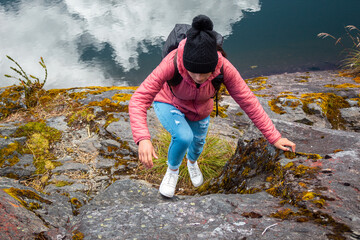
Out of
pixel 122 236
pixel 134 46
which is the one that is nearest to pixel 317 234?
pixel 122 236

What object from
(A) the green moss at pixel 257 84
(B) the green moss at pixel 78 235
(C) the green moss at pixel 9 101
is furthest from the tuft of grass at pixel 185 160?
(C) the green moss at pixel 9 101

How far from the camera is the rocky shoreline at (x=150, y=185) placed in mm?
1796

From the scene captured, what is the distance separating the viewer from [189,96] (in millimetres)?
3074

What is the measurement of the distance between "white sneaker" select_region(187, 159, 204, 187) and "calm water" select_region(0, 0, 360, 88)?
10.2 metres

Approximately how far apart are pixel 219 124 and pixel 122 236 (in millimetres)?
4120

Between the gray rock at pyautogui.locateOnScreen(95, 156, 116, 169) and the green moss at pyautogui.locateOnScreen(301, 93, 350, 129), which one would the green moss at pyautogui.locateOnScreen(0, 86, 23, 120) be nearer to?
the gray rock at pyautogui.locateOnScreen(95, 156, 116, 169)

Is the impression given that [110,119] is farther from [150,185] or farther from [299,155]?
[299,155]

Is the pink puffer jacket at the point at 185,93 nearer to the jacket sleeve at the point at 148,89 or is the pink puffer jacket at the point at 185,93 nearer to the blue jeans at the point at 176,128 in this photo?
the jacket sleeve at the point at 148,89

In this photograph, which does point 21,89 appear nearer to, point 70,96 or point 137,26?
point 70,96

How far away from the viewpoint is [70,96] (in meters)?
6.02

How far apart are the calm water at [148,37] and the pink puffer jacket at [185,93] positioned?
11.0m

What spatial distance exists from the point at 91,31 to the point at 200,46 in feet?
79.8

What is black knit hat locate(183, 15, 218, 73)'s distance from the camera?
248 cm

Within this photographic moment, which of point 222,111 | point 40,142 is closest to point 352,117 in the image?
point 222,111
